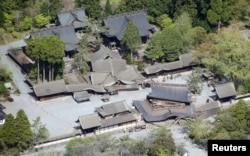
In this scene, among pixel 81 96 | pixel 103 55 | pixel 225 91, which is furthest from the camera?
pixel 103 55

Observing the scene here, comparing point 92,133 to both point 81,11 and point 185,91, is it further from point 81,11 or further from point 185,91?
point 81,11

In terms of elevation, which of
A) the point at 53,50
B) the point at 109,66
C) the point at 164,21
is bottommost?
the point at 109,66

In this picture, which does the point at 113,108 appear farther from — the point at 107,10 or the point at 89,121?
the point at 107,10

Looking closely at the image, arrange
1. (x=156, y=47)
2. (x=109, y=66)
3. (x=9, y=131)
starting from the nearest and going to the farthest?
(x=9, y=131), (x=109, y=66), (x=156, y=47)

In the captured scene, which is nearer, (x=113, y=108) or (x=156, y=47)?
(x=113, y=108)

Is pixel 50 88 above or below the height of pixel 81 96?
above

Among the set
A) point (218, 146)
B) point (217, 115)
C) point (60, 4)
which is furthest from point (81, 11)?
point (218, 146)

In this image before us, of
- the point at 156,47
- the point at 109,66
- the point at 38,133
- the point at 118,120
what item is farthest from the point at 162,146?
the point at 156,47
